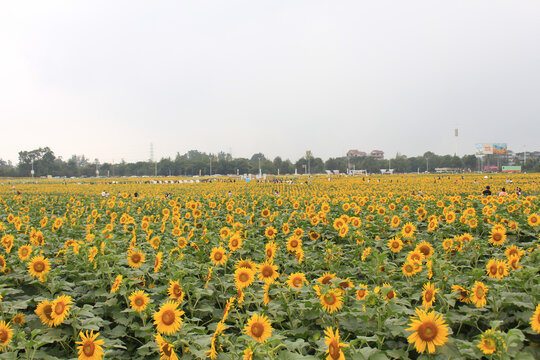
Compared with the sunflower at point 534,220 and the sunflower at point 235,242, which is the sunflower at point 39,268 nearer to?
the sunflower at point 235,242

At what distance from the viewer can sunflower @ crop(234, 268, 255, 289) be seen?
11.0 ft

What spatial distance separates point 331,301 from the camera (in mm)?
2807

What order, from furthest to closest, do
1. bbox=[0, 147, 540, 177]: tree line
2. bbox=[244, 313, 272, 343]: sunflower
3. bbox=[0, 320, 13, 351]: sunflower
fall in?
1. bbox=[0, 147, 540, 177]: tree line
2. bbox=[0, 320, 13, 351]: sunflower
3. bbox=[244, 313, 272, 343]: sunflower

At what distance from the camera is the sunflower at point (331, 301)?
110 inches

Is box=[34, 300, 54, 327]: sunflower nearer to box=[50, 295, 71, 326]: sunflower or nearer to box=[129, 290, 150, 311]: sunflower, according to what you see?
box=[50, 295, 71, 326]: sunflower

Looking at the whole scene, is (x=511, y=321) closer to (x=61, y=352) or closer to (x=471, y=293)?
(x=471, y=293)

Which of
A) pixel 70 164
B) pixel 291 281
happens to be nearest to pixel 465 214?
pixel 291 281

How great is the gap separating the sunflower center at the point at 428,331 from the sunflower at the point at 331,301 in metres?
0.69

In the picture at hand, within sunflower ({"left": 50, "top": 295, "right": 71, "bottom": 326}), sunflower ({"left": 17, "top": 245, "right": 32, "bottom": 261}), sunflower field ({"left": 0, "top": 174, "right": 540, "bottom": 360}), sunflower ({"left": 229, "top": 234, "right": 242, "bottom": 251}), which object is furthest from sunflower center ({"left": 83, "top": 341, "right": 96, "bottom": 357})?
sunflower ({"left": 229, "top": 234, "right": 242, "bottom": 251})

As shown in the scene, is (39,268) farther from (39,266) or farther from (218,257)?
(218,257)

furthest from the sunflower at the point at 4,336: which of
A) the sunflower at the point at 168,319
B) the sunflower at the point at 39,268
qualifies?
the sunflower at the point at 39,268

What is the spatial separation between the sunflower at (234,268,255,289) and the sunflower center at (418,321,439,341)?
154 cm

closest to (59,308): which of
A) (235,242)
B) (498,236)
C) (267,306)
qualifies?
(267,306)

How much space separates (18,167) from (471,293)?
352ft
